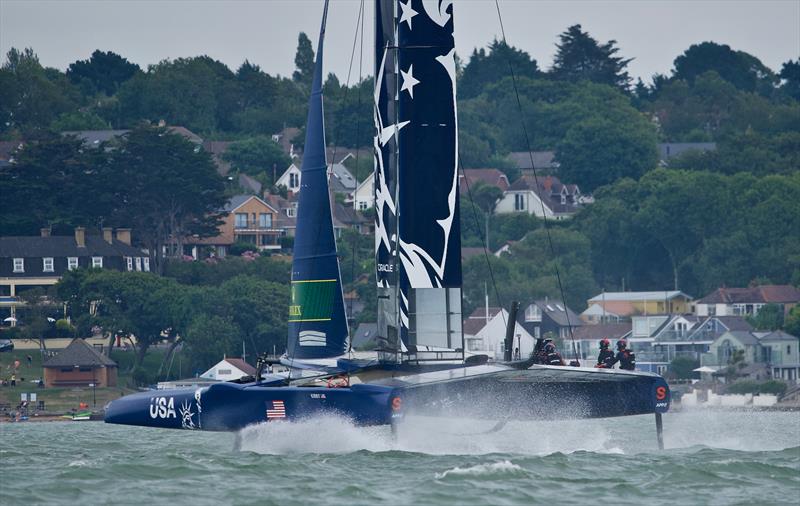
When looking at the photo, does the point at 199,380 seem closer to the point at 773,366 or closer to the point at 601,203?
the point at 773,366

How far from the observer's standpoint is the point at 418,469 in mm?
23125

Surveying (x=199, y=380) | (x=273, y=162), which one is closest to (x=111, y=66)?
(x=273, y=162)

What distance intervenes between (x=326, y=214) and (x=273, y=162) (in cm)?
8252

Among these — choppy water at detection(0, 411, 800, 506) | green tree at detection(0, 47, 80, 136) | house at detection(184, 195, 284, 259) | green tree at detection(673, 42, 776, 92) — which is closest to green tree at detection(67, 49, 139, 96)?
Answer: green tree at detection(0, 47, 80, 136)

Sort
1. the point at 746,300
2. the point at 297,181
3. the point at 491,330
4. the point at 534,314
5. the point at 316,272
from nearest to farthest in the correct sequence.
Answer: the point at 316,272, the point at 491,330, the point at 746,300, the point at 534,314, the point at 297,181

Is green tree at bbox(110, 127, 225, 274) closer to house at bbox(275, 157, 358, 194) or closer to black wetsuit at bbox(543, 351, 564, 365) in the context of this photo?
house at bbox(275, 157, 358, 194)

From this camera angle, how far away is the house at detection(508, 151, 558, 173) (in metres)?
121

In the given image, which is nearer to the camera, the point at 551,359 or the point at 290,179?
the point at 551,359

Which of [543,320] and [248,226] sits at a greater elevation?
[248,226]

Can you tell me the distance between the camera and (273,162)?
4535 inches

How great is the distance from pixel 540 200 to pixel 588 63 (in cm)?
3185

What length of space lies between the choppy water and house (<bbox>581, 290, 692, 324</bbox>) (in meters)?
59.6

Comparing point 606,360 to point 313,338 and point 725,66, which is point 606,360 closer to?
point 313,338

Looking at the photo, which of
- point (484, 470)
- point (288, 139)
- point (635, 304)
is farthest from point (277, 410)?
point (288, 139)
